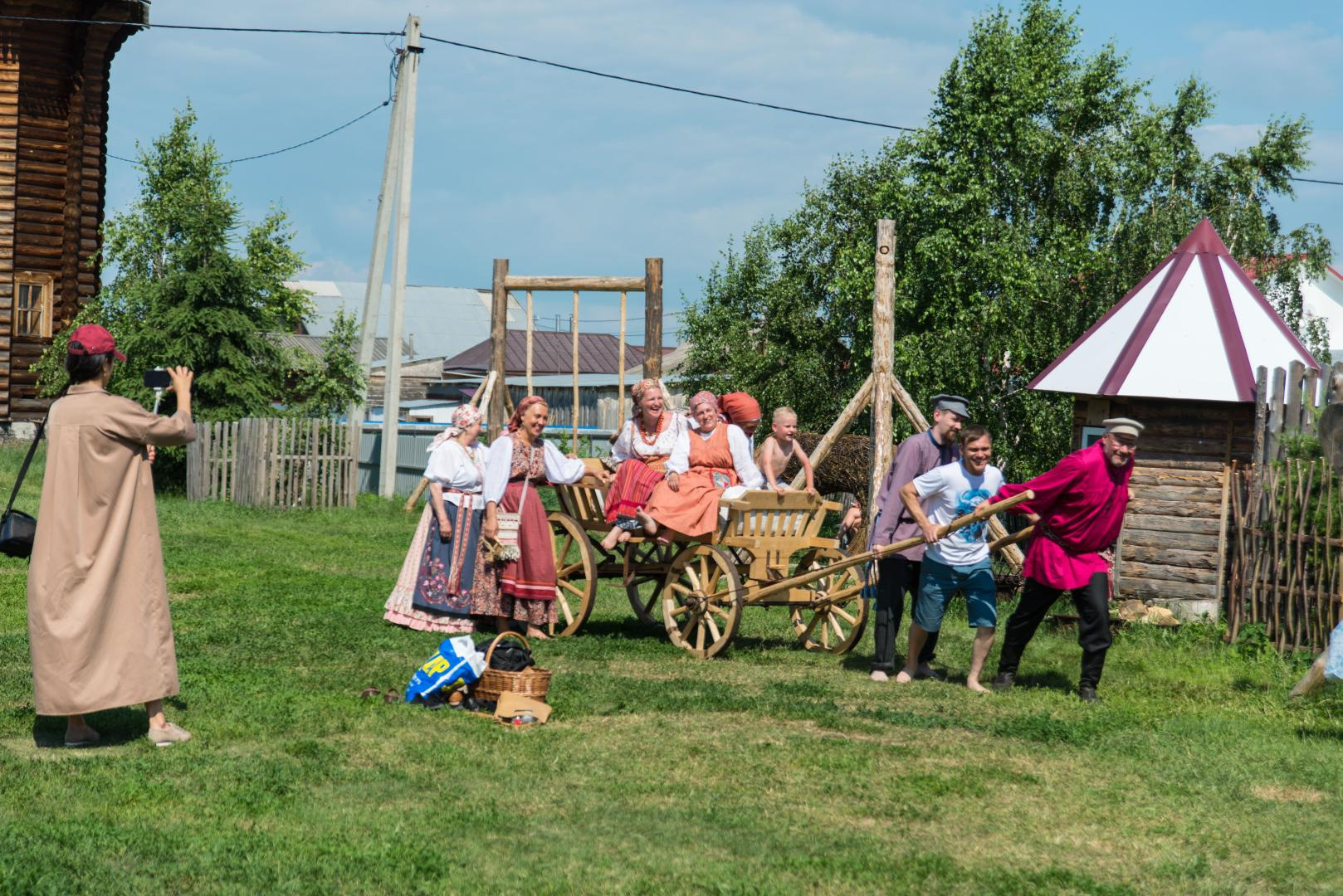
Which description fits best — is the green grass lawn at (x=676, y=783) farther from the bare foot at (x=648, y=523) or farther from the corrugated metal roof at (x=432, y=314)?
the corrugated metal roof at (x=432, y=314)

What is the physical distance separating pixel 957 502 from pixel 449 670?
3.08 meters

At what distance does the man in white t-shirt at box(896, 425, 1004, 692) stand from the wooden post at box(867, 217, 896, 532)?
18.2 feet

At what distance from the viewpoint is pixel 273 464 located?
21.8m

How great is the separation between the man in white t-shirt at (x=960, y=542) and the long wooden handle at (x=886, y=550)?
0.36 ft

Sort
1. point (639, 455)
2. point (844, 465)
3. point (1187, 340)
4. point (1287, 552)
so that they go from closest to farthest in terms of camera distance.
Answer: point (1287, 552), point (639, 455), point (1187, 340), point (844, 465)

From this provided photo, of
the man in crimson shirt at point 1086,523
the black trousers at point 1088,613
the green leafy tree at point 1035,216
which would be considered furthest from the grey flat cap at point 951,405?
the green leafy tree at point 1035,216

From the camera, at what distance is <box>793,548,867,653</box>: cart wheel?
32.4ft

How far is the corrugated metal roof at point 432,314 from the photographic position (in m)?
62.6

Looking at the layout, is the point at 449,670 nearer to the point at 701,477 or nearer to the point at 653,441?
the point at 701,477

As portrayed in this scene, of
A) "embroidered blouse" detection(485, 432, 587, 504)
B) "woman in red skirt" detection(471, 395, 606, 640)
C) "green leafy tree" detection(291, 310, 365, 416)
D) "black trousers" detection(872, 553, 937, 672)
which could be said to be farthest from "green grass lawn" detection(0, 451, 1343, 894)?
"green leafy tree" detection(291, 310, 365, 416)

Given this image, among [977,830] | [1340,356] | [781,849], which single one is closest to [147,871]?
[781,849]

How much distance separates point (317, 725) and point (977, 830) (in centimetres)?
326

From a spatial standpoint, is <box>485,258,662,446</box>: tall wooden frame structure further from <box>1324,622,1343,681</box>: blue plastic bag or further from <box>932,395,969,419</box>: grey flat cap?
→ <box>1324,622,1343,681</box>: blue plastic bag

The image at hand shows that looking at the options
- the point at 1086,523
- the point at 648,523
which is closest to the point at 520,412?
the point at 648,523
